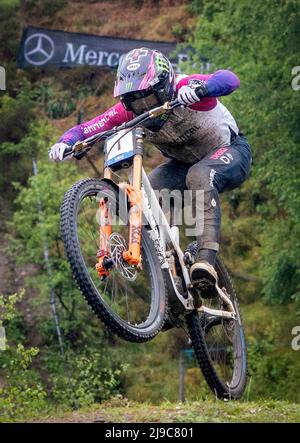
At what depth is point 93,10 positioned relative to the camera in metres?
35.4

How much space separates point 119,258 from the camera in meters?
7.72

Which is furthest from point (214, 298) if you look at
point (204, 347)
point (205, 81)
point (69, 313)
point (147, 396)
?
point (69, 313)

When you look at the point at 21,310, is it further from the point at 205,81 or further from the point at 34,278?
the point at 205,81

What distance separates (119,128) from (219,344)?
8.65 feet

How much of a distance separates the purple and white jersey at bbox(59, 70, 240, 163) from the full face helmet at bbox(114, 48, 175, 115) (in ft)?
0.83

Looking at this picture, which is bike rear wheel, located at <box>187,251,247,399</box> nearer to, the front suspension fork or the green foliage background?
the front suspension fork

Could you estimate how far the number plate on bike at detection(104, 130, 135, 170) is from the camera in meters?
Answer: 7.93

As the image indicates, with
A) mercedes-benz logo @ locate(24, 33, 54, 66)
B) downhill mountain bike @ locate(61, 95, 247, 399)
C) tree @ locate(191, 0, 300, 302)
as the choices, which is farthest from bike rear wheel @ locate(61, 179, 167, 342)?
mercedes-benz logo @ locate(24, 33, 54, 66)

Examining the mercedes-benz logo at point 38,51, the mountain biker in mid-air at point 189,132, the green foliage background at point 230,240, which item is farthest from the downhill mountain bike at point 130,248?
the mercedes-benz logo at point 38,51

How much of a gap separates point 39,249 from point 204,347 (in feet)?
52.7

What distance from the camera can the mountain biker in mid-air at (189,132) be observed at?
8.13 m

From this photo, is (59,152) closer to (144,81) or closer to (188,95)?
(144,81)

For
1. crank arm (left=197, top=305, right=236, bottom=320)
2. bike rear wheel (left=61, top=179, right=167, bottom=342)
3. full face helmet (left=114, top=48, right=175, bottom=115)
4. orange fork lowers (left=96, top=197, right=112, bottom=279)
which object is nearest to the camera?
bike rear wheel (left=61, top=179, right=167, bottom=342)

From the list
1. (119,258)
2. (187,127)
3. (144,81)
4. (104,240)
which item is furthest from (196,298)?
(144,81)
